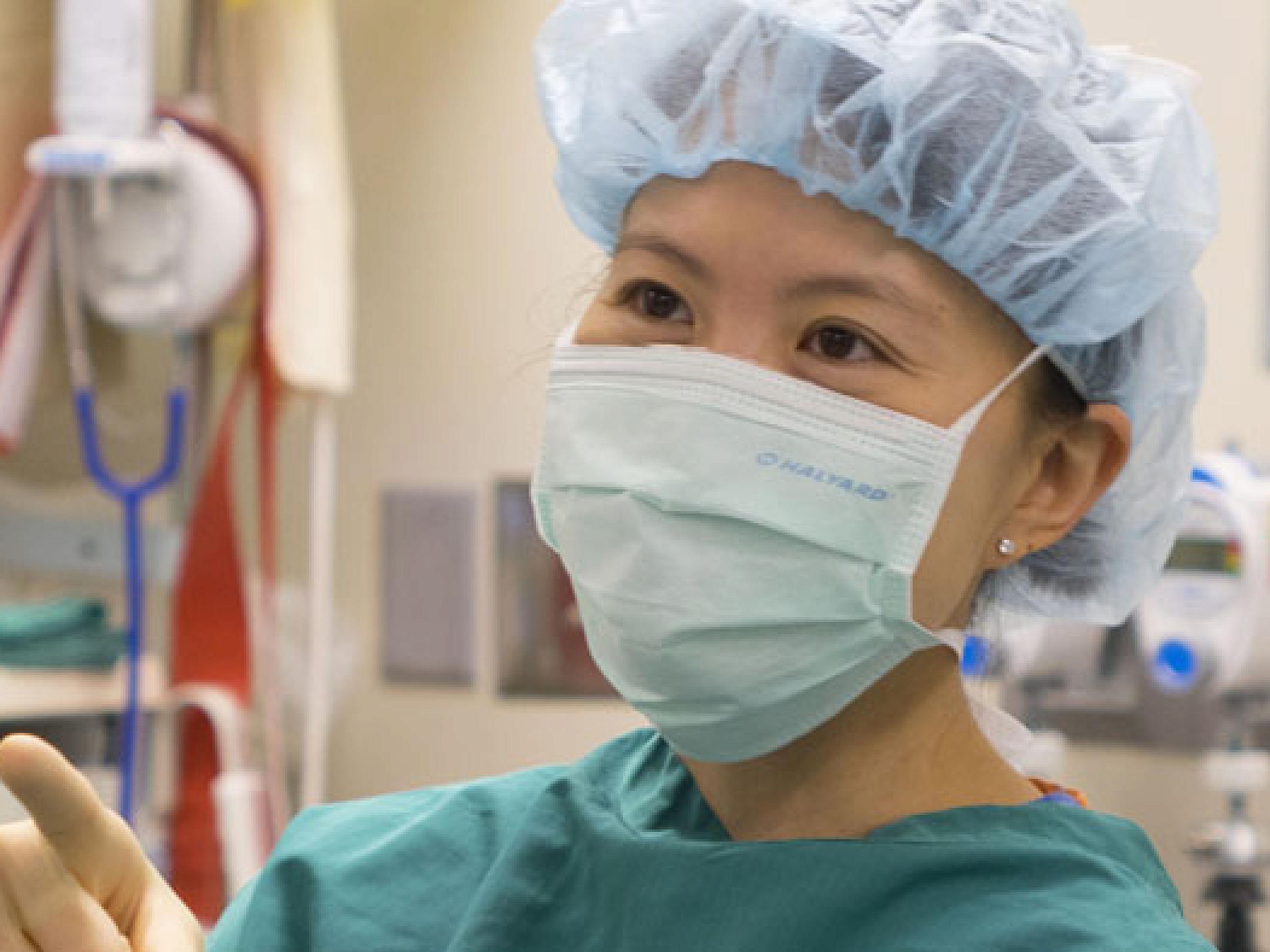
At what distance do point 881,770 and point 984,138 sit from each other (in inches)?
16.0

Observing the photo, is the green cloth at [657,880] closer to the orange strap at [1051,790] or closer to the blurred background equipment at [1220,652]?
the orange strap at [1051,790]

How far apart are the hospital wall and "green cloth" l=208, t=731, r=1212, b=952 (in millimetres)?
1773

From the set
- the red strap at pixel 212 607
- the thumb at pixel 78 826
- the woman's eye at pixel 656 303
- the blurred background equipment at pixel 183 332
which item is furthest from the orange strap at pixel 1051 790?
the red strap at pixel 212 607

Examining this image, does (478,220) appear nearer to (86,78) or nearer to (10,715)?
(86,78)

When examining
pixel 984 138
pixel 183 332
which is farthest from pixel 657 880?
pixel 183 332

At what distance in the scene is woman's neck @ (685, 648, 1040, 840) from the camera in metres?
1.14

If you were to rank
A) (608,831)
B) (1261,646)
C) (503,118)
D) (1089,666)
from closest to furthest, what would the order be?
(608,831) < (1261,646) < (1089,666) < (503,118)

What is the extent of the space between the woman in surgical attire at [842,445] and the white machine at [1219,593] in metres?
1.12

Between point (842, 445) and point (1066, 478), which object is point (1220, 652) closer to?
point (1066, 478)

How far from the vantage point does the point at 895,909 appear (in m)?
1.07

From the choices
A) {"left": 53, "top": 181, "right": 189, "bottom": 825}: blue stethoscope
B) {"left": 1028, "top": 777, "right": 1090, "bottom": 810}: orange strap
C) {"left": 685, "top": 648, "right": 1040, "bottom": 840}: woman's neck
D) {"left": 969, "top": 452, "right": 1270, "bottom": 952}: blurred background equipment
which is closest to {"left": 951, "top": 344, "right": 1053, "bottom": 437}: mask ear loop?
{"left": 685, "top": 648, "right": 1040, "bottom": 840}: woman's neck

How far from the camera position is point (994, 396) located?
1.13 meters

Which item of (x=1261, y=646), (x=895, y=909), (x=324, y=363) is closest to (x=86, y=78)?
(x=324, y=363)

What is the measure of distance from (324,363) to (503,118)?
2.19ft
